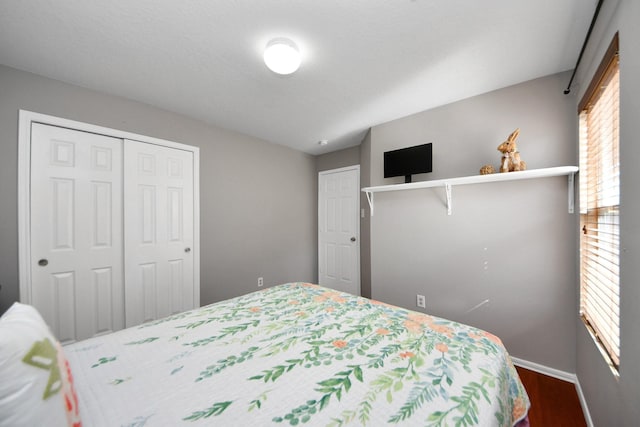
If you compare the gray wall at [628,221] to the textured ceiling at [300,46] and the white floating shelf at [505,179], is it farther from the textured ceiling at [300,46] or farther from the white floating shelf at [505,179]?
the white floating shelf at [505,179]

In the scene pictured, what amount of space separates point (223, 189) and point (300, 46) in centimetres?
196

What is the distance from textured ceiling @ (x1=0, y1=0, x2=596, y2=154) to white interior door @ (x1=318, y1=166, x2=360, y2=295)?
150cm

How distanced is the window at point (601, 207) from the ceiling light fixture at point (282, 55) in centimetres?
160

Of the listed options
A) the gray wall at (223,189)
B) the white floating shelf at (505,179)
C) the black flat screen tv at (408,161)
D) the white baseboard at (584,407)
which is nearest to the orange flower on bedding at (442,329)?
the white baseboard at (584,407)

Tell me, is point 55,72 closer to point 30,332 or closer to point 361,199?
point 30,332

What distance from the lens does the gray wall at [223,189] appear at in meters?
1.79

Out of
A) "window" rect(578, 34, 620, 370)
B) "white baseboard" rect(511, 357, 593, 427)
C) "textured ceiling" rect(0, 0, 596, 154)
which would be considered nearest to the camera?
"window" rect(578, 34, 620, 370)

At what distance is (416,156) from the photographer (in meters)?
2.48

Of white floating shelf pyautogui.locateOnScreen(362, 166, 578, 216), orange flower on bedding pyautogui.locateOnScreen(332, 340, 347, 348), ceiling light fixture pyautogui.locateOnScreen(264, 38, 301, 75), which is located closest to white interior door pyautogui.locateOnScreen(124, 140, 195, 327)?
ceiling light fixture pyautogui.locateOnScreen(264, 38, 301, 75)

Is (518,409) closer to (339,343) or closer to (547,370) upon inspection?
(339,343)

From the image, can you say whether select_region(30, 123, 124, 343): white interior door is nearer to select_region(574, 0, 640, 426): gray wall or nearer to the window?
select_region(574, 0, 640, 426): gray wall

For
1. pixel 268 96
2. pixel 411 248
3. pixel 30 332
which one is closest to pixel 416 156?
pixel 411 248

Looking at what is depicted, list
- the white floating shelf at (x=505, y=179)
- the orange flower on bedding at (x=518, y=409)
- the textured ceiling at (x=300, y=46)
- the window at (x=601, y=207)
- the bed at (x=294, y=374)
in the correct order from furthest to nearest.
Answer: the white floating shelf at (x=505, y=179) → the textured ceiling at (x=300, y=46) → the window at (x=601, y=207) → the orange flower on bedding at (x=518, y=409) → the bed at (x=294, y=374)

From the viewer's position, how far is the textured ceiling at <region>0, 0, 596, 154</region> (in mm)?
1314
